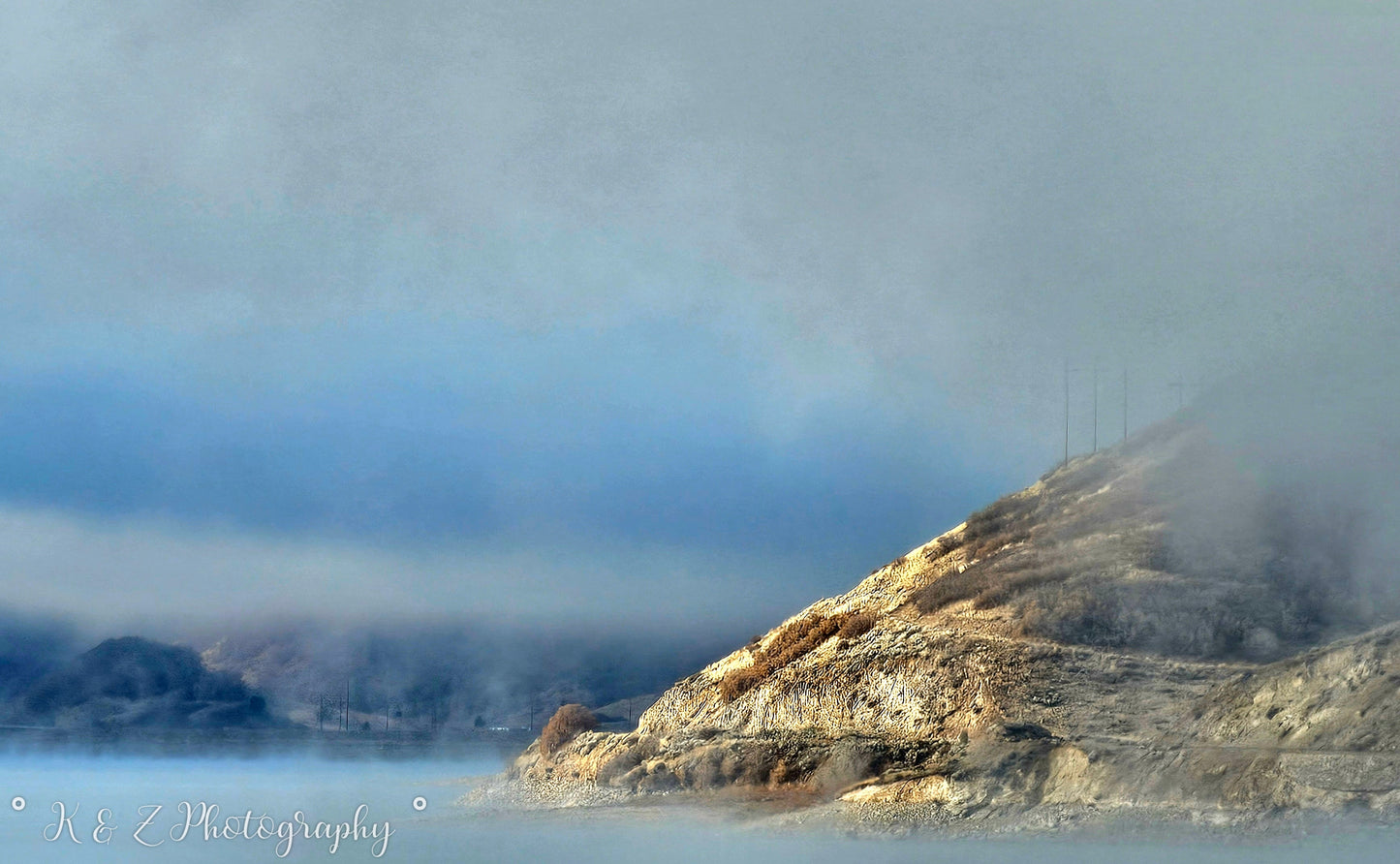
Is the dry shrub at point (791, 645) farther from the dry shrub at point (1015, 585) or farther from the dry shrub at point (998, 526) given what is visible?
the dry shrub at point (998, 526)

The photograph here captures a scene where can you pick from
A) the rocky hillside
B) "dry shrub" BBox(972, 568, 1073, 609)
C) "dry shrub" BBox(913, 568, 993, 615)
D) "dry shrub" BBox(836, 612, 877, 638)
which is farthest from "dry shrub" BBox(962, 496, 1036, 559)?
"dry shrub" BBox(836, 612, 877, 638)

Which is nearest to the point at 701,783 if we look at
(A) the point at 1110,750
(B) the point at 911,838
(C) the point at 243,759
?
(B) the point at 911,838

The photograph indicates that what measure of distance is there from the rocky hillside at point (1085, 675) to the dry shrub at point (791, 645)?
0.57 feet

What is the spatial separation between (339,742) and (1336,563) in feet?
402

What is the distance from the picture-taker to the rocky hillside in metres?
46.9

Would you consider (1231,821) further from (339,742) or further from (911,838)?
(339,742)

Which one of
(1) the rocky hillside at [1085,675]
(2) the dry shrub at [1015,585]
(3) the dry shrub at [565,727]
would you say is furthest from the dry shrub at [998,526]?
(3) the dry shrub at [565,727]

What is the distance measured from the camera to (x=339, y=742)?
15200cm

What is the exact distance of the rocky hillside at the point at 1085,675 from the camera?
46.9 metres

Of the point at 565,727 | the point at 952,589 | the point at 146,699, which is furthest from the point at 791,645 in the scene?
the point at 146,699

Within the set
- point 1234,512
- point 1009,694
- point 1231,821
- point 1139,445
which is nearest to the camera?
point 1231,821

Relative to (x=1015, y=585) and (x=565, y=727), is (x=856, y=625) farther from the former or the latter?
(x=565, y=727)

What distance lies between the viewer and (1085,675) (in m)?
54.9

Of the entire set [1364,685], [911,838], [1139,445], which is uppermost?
[1139,445]
